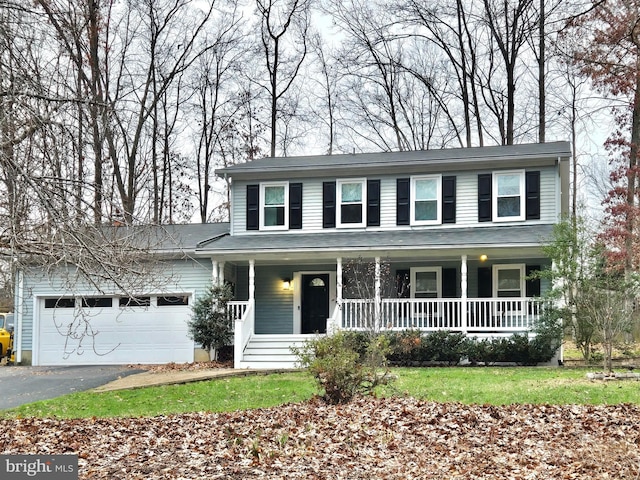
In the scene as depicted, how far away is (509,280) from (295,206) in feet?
20.6

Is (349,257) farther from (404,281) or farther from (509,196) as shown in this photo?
(509,196)

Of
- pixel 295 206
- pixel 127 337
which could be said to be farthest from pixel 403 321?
pixel 127 337

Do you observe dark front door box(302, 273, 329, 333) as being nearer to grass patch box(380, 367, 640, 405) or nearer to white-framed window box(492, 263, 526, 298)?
white-framed window box(492, 263, 526, 298)

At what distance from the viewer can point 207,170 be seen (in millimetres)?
32250

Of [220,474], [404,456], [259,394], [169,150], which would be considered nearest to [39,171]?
[220,474]

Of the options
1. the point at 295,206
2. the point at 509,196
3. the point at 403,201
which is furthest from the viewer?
the point at 295,206

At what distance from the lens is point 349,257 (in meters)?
19.7

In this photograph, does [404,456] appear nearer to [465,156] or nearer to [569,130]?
[465,156]

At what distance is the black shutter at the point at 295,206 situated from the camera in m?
21.6

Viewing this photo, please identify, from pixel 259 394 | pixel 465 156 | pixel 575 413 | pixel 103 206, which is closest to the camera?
pixel 103 206

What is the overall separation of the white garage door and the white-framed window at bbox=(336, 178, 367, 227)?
4.88 m

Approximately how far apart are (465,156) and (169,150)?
15.1 meters

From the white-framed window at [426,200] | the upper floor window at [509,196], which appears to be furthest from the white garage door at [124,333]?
the upper floor window at [509,196]

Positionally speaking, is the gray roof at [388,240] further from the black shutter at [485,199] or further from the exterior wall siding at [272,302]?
the exterior wall siding at [272,302]
